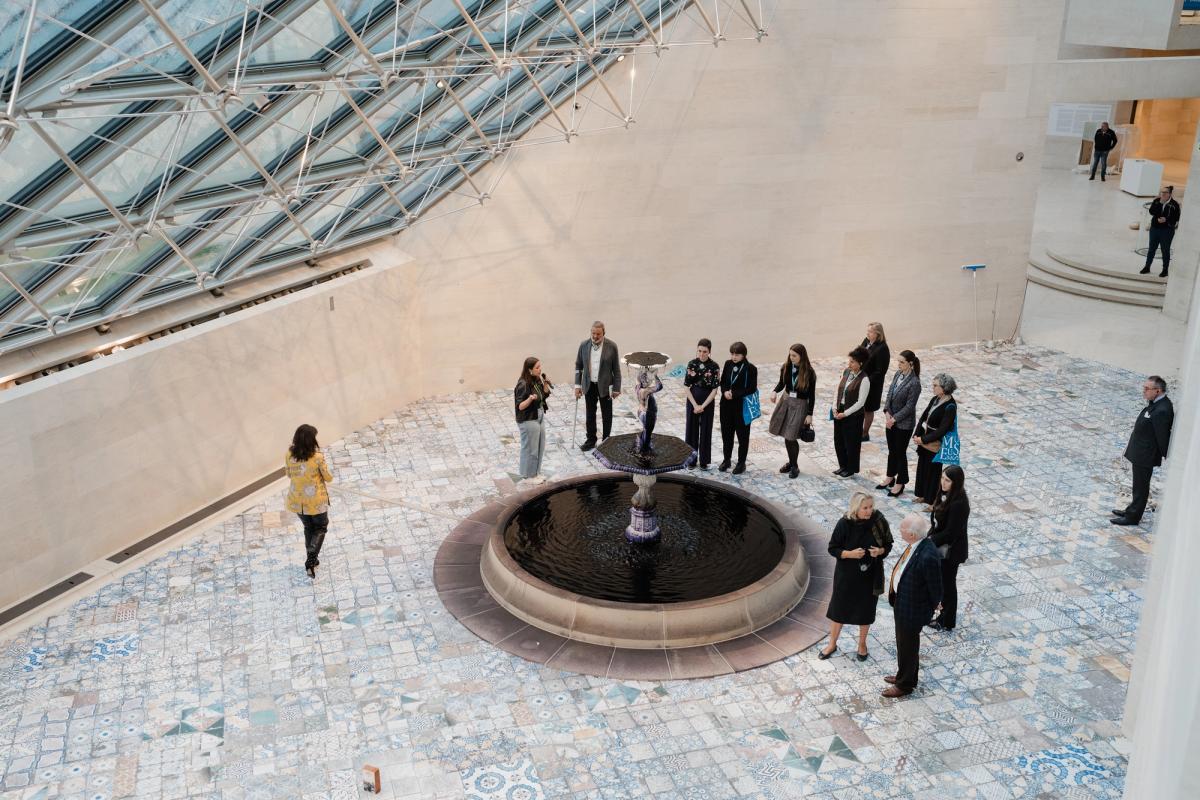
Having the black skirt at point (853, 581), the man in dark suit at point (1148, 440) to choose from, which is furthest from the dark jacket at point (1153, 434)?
the black skirt at point (853, 581)

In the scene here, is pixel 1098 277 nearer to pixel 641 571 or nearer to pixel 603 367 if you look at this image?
pixel 603 367

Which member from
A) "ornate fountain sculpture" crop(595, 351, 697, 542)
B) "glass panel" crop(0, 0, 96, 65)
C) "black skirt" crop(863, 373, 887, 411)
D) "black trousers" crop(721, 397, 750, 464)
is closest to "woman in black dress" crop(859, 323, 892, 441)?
"black skirt" crop(863, 373, 887, 411)

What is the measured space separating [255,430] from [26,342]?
3.11 m

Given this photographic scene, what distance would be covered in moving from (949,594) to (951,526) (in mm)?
728

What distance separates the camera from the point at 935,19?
15.7 metres

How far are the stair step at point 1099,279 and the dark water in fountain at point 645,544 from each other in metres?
11.5

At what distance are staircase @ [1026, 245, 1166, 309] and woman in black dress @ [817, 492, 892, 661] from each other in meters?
12.1

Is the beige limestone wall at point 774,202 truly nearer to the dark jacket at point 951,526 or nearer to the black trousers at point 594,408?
the black trousers at point 594,408

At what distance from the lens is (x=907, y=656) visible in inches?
333

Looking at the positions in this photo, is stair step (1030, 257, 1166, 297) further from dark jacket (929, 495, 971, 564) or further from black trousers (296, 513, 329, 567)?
black trousers (296, 513, 329, 567)

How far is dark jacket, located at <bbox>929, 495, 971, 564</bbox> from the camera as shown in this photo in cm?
891

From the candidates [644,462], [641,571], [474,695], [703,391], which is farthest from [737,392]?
[474,695]

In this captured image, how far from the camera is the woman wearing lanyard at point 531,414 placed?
1191cm

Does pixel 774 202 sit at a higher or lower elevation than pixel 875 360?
higher
